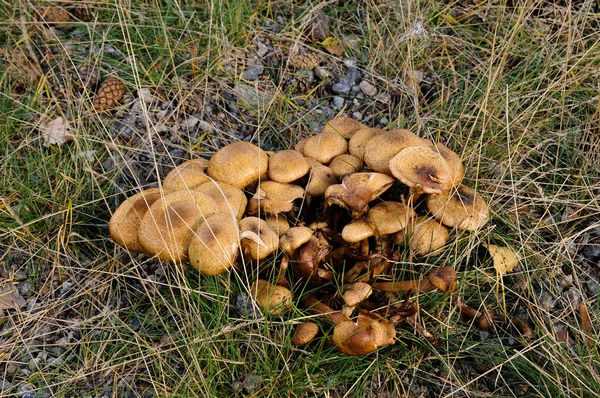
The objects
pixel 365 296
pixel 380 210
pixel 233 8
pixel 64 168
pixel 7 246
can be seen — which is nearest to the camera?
pixel 365 296

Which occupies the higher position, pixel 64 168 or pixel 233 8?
pixel 233 8

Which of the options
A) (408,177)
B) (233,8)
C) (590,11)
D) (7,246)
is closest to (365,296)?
(408,177)

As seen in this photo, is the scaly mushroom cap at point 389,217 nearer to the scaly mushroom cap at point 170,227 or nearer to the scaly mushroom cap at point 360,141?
the scaly mushroom cap at point 360,141

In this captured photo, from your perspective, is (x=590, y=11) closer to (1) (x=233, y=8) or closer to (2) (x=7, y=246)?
(1) (x=233, y=8)

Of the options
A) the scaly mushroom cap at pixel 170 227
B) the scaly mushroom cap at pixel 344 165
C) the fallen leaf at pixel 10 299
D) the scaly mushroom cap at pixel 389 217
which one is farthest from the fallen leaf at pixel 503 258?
the fallen leaf at pixel 10 299

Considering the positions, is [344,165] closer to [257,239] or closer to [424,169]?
[424,169]

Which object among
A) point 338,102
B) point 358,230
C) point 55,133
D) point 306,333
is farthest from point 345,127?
point 55,133

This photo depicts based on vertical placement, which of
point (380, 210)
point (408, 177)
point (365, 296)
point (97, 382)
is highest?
point (408, 177)
